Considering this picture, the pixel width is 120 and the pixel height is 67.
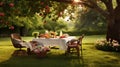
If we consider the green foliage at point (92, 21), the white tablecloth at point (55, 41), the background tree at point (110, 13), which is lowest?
the green foliage at point (92, 21)

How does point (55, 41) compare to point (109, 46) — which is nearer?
point (55, 41)

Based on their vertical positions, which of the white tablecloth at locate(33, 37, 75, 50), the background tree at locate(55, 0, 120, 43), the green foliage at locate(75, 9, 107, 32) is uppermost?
the background tree at locate(55, 0, 120, 43)

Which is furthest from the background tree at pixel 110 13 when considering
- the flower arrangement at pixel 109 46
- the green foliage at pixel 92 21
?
the green foliage at pixel 92 21

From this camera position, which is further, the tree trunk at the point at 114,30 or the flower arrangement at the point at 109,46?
the tree trunk at the point at 114,30

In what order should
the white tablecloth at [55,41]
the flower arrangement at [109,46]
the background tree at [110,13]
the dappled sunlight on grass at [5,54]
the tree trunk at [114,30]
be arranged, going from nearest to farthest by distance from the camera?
the dappled sunlight on grass at [5,54], the white tablecloth at [55,41], the flower arrangement at [109,46], the background tree at [110,13], the tree trunk at [114,30]

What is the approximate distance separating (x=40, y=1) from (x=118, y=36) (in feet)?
24.9

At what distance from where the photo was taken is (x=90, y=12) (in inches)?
2008

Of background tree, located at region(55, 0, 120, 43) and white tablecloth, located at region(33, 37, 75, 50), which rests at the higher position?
background tree, located at region(55, 0, 120, 43)

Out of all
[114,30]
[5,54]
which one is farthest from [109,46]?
[5,54]

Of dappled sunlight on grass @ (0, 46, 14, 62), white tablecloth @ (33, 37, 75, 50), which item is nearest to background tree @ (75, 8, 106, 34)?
dappled sunlight on grass @ (0, 46, 14, 62)

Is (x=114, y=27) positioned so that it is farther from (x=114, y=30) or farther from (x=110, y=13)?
(x=110, y=13)

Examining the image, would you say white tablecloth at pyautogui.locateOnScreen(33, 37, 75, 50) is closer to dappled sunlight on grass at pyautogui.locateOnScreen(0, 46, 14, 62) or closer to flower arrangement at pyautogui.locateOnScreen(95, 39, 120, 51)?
dappled sunlight on grass at pyautogui.locateOnScreen(0, 46, 14, 62)

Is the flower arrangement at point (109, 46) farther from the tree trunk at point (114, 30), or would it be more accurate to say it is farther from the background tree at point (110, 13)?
the background tree at point (110, 13)

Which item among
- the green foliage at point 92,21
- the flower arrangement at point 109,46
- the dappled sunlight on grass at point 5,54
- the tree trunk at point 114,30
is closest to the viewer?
the dappled sunlight on grass at point 5,54
